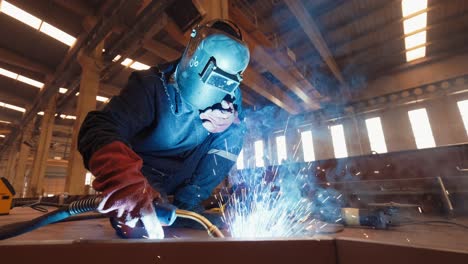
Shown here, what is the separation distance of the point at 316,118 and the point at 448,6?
3.04m

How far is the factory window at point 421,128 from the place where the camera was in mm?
4492

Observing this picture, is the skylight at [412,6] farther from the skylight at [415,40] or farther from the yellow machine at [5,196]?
the yellow machine at [5,196]

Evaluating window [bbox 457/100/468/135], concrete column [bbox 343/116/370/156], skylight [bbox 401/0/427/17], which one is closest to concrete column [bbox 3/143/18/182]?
concrete column [bbox 343/116/370/156]

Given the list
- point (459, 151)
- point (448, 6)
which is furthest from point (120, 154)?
point (448, 6)

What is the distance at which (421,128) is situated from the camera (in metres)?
4.60

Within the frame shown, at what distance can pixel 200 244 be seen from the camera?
0.43 meters

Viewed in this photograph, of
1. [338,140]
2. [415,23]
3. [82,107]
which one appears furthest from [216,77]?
[338,140]

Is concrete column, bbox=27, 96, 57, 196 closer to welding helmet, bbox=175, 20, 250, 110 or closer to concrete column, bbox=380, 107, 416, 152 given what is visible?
welding helmet, bbox=175, 20, 250, 110

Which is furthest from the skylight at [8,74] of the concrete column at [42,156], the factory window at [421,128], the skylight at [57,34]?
the factory window at [421,128]

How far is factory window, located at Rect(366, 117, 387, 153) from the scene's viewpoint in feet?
16.2

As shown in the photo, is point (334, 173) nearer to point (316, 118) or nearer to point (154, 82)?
point (154, 82)

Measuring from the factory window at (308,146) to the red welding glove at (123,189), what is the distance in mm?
5638

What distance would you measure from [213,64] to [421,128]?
5505 millimetres

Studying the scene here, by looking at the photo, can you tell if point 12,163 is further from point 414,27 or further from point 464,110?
point 464,110
